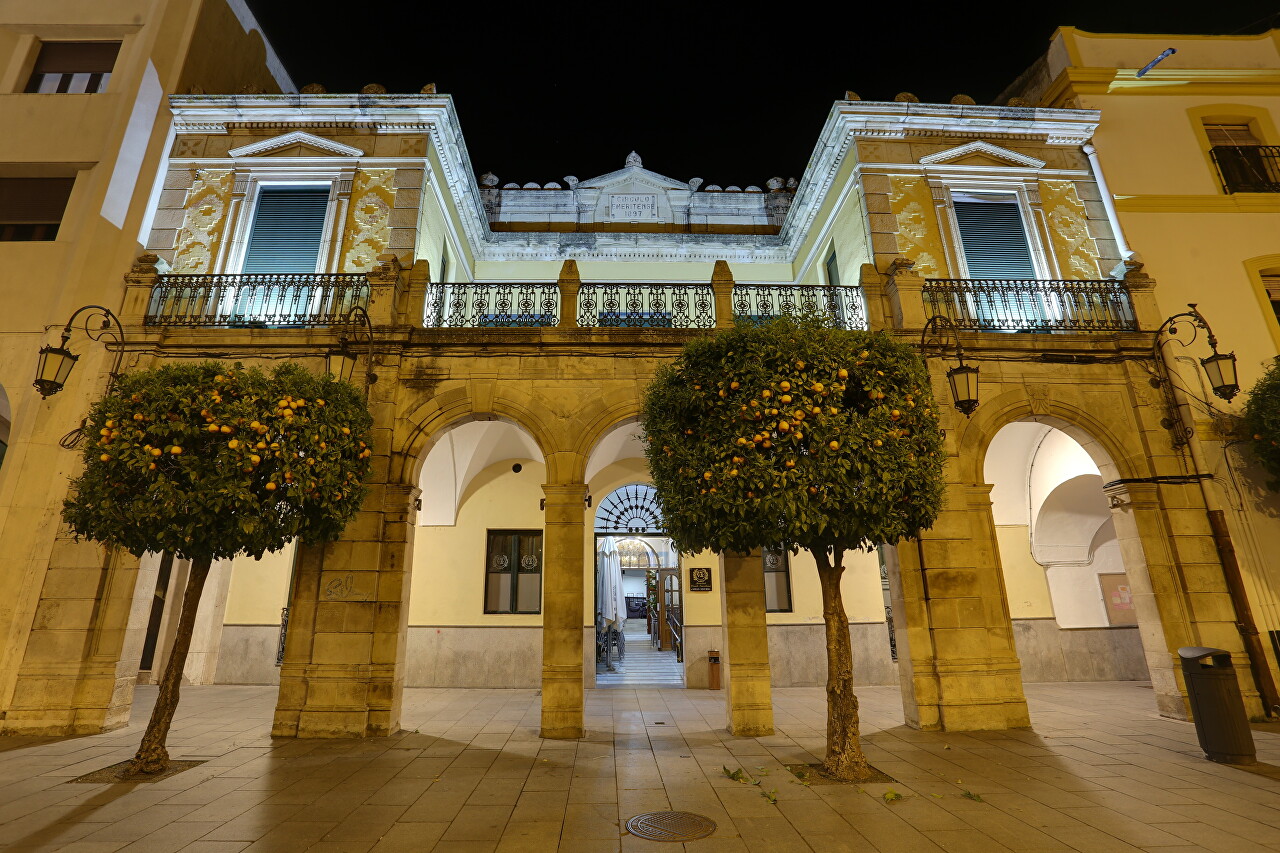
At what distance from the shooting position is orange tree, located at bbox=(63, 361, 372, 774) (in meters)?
6.18

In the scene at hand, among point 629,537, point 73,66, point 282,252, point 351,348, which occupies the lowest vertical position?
point 629,537

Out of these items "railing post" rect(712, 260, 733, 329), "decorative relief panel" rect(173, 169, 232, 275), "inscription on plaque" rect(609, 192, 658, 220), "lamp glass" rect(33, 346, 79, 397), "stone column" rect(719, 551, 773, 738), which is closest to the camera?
"lamp glass" rect(33, 346, 79, 397)

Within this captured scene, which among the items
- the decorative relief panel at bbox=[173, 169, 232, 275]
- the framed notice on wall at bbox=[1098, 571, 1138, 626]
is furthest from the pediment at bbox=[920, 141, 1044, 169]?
the decorative relief panel at bbox=[173, 169, 232, 275]

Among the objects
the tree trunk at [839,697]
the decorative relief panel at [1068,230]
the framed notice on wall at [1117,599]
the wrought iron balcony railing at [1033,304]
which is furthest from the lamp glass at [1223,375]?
the tree trunk at [839,697]

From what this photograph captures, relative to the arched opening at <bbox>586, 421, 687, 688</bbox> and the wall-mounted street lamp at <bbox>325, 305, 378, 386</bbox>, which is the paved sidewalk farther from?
the wall-mounted street lamp at <bbox>325, 305, 378, 386</bbox>

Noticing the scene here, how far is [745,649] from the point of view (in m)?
8.47

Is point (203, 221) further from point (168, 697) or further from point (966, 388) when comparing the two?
point (966, 388)

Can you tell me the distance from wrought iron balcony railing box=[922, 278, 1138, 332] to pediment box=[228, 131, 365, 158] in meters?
10.6

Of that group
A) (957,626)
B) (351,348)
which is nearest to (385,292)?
(351,348)

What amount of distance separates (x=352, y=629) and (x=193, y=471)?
3.05 metres

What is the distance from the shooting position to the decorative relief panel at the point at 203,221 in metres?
10.5

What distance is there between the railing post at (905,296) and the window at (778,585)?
5.51 metres

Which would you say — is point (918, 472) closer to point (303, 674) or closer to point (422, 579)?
point (303, 674)

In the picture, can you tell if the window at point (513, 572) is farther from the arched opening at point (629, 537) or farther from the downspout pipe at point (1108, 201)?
the downspout pipe at point (1108, 201)
